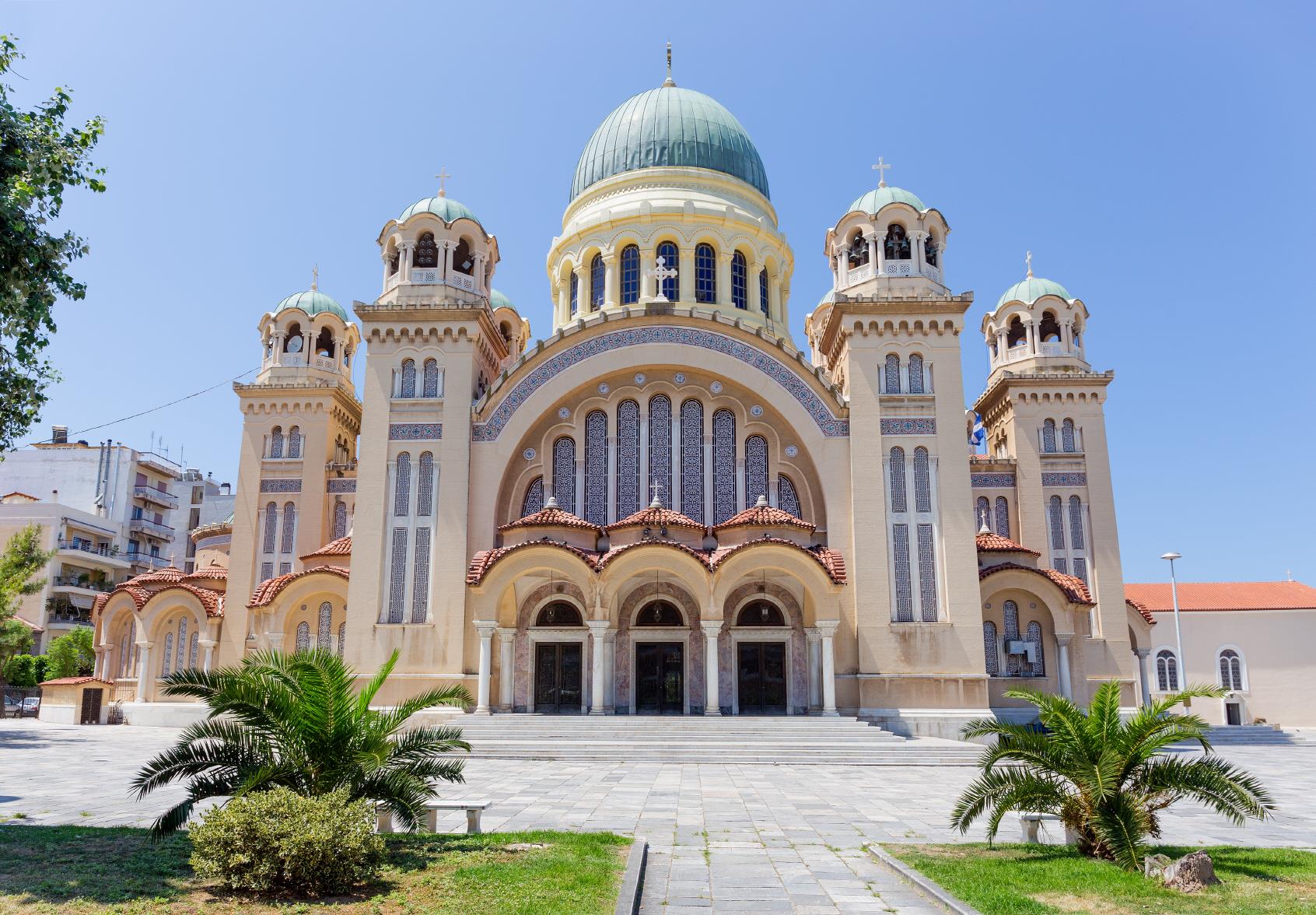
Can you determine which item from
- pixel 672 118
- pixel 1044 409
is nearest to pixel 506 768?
pixel 1044 409

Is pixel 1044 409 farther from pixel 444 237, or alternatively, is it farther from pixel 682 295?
pixel 444 237

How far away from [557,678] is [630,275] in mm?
13626

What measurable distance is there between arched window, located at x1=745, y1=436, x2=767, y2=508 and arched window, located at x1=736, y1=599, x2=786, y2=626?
272 centimetres

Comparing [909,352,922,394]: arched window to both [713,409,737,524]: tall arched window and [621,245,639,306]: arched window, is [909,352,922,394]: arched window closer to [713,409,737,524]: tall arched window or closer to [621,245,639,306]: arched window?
[713,409,737,524]: tall arched window

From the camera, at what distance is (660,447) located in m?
28.5

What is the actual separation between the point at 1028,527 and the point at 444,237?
19.2m

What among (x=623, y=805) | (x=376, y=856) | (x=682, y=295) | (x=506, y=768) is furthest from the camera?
(x=682, y=295)

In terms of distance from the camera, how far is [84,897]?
299 inches

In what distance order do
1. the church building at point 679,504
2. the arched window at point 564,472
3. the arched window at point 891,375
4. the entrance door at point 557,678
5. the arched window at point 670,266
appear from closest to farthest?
the church building at point 679,504 → the entrance door at point 557,678 → the arched window at point 891,375 → the arched window at point 564,472 → the arched window at point 670,266

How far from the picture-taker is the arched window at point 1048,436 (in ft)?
101

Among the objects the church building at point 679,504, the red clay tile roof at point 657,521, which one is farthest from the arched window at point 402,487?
the red clay tile roof at point 657,521

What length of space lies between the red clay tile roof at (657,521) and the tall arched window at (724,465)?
2063mm

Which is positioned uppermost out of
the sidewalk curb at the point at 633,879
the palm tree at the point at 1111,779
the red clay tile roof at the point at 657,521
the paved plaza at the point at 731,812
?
the red clay tile roof at the point at 657,521

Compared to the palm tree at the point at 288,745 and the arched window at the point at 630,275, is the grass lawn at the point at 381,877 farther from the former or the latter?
the arched window at the point at 630,275
